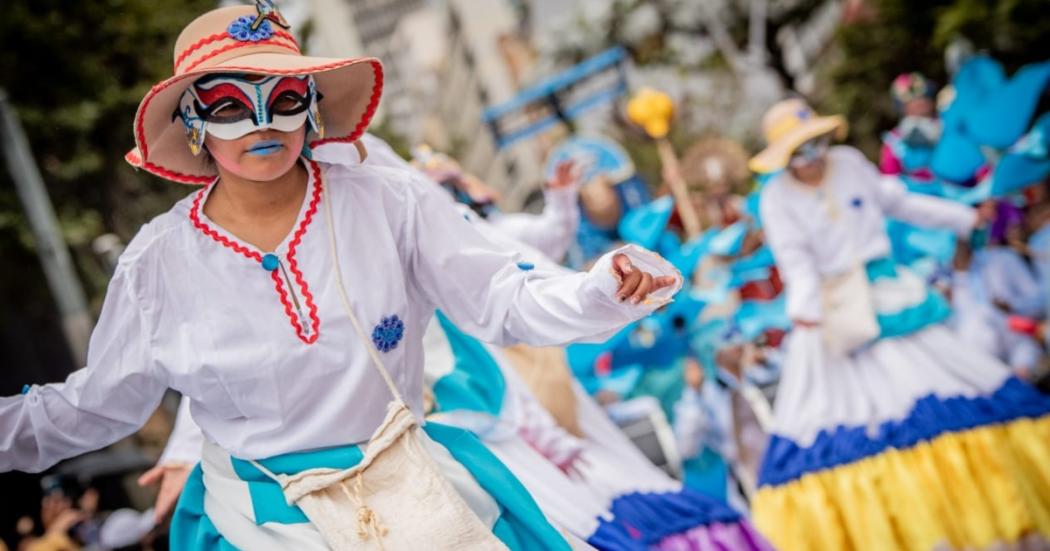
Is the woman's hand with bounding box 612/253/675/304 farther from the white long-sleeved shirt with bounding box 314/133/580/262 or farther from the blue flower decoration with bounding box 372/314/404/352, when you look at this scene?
the white long-sleeved shirt with bounding box 314/133/580/262

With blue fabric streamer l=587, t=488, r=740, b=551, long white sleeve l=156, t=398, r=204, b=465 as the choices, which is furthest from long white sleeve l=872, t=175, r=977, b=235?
long white sleeve l=156, t=398, r=204, b=465

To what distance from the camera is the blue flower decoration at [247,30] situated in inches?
90.2

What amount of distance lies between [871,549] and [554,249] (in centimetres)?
181

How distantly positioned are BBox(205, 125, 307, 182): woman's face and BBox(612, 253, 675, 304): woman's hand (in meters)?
0.77

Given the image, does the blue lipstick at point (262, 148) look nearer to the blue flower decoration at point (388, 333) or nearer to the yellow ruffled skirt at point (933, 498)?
the blue flower decoration at point (388, 333)

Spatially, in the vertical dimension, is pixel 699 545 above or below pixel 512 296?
below

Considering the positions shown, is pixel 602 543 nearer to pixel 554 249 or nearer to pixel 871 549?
pixel 554 249

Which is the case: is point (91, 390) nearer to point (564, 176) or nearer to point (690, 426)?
point (564, 176)

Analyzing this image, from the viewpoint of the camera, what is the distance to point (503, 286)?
2.35 meters

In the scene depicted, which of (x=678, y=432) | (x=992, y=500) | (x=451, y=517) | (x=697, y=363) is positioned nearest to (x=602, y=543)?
(x=451, y=517)

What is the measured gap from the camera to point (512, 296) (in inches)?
91.6

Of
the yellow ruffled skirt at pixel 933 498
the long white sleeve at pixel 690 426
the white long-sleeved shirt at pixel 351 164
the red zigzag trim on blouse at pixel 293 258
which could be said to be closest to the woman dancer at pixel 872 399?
the yellow ruffled skirt at pixel 933 498

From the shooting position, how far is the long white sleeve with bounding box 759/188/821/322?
4680 mm

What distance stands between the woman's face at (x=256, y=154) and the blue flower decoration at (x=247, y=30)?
0.68 feet
